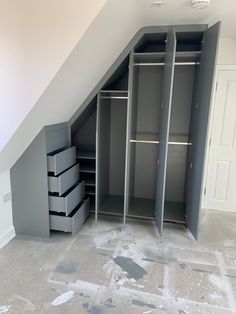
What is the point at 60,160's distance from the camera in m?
2.49

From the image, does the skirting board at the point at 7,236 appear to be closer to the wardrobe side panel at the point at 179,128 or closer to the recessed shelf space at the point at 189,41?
the wardrobe side panel at the point at 179,128

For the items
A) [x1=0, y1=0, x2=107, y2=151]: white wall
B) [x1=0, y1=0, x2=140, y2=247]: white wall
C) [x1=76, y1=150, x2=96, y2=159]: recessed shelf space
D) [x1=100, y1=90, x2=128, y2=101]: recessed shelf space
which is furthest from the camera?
[x1=76, y1=150, x2=96, y2=159]: recessed shelf space

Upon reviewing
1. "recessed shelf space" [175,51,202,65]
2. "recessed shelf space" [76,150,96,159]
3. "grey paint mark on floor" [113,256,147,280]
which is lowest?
"grey paint mark on floor" [113,256,147,280]

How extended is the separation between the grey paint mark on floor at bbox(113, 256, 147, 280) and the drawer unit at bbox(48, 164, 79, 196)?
89 cm

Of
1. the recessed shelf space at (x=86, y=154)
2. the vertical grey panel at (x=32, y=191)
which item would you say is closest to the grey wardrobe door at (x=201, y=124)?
the recessed shelf space at (x=86, y=154)

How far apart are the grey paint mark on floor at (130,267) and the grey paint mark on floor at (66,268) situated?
0.41 metres

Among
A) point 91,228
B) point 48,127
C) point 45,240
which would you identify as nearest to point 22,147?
point 48,127

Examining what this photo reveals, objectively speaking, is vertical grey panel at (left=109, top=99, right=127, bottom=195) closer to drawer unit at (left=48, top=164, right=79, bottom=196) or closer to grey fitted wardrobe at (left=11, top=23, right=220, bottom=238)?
grey fitted wardrobe at (left=11, top=23, right=220, bottom=238)

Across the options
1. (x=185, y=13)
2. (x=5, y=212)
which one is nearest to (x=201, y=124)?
(x=185, y=13)

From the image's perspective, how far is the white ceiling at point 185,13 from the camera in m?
1.89

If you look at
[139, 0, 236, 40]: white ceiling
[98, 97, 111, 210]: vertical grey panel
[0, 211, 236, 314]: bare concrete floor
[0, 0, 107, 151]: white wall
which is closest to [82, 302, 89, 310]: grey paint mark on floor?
[0, 211, 236, 314]: bare concrete floor

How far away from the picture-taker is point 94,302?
70.5 inches

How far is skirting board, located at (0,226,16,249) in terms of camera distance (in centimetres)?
247

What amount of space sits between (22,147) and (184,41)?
2.20 meters
